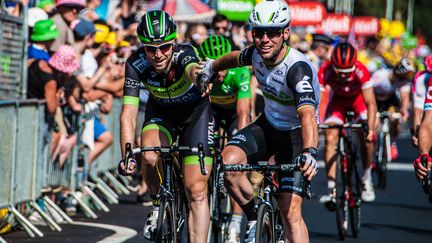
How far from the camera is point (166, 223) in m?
8.77

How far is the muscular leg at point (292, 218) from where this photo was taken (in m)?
8.56

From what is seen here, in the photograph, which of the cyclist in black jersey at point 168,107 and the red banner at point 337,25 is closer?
the cyclist in black jersey at point 168,107

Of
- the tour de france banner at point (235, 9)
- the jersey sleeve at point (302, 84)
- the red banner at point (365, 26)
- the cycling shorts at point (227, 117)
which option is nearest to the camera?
the jersey sleeve at point (302, 84)

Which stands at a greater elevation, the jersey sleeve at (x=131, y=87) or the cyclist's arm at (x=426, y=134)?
the jersey sleeve at (x=131, y=87)

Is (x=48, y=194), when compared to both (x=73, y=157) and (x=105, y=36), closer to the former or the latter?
(x=73, y=157)

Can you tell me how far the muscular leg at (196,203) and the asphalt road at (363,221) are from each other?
8.09 ft

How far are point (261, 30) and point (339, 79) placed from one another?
5654mm

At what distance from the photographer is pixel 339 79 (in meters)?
14.1

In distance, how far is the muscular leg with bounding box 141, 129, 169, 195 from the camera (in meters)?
9.36

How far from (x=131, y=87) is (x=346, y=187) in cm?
461

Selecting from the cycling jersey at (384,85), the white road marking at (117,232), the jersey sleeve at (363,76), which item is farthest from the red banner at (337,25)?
the white road marking at (117,232)

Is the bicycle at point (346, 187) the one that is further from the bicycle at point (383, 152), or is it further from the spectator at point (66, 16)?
the bicycle at point (383, 152)

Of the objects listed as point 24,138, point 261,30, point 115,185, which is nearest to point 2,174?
point 24,138

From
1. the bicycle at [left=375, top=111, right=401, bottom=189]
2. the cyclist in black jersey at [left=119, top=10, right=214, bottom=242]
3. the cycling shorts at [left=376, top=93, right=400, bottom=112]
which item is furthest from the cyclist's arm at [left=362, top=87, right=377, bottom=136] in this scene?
the cycling shorts at [left=376, top=93, right=400, bottom=112]
